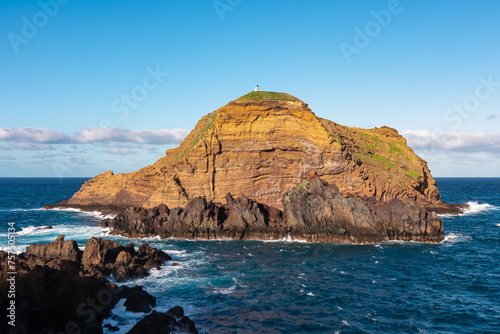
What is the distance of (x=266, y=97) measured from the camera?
255ft

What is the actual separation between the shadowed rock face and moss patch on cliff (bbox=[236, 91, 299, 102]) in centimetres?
2225

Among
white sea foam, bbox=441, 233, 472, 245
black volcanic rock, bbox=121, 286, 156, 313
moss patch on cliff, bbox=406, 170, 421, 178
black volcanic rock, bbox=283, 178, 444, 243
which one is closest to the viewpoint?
black volcanic rock, bbox=121, 286, 156, 313

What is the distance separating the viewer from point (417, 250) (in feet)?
167

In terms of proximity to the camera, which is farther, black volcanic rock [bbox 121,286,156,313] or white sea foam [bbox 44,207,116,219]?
white sea foam [bbox 44,207,116,219]

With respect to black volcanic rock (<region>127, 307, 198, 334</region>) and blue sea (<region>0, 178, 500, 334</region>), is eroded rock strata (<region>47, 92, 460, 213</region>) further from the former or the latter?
black volcanic rock (<region>127, 307, 198, 334</region>)

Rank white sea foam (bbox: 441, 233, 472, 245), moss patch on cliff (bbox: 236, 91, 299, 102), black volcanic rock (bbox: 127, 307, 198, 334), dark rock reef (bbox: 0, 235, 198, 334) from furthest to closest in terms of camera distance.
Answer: moss patch on cliff (bbox: 236, 91, 299, 102) < white sea foam (bbox: 441, 233, 472, 245) < black volcanic rock (bbox: 127, 307, 198, 334) < dark rock reef (bbox: 0, 235, 198, 334)

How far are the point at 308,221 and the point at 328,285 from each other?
75.8 ft

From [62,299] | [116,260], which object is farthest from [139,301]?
[116,260]

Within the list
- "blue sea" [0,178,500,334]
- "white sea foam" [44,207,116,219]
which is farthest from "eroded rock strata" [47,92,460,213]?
"blue sea" [0,178,500,334]

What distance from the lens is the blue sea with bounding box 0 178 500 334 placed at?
2809 centimetres

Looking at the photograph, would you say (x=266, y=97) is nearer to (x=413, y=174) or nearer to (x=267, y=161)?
(x=267, y=161)

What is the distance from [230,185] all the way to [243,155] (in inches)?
268

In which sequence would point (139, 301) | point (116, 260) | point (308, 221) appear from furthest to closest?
1. point (308, 221)
2. point (116, 260)
3. point (139, 301)

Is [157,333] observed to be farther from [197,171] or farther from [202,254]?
[197,171]
